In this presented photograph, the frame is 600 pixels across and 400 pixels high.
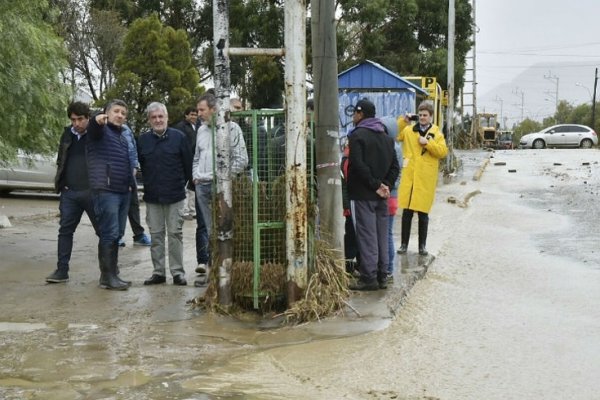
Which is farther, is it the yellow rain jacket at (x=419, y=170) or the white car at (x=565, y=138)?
the white car at (x=565, y=138)

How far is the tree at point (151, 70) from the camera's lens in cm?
2133

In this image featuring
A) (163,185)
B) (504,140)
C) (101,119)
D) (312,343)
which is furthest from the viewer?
(504,140)

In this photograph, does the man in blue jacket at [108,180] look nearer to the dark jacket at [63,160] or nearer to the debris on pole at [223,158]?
the dark jacket at [63,160]

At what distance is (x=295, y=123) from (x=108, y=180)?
2210 mm

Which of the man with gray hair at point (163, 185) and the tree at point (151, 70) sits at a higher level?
the tree at point (151, 70)

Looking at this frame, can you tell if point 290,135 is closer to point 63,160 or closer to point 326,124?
point 326,124

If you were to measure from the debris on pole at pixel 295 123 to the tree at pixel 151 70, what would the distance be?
50.4 ft

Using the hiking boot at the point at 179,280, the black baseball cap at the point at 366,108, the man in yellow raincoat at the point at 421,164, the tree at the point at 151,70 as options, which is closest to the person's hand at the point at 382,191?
the black baseball cap at the point at 366,108

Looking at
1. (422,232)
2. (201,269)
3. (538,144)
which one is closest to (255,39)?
(422,232)

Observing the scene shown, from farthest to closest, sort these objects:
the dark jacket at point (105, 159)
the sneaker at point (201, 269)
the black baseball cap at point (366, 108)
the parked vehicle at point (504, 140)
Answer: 1. the parked vehicle at point (504, 140)
2. the sneaker at point (201, 269)
3. the dark jacket at point (105, 159)
4. the black baseball cap at point (366, 108)

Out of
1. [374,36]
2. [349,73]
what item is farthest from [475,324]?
[374,36]

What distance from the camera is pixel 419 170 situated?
8.84m

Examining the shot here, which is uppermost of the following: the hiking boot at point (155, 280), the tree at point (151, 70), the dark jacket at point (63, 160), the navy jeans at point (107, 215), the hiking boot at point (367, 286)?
the tree at point (151, 70)

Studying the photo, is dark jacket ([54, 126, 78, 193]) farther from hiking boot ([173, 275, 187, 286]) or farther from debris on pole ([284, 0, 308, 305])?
debris on pole ([284, 0, 308, 305])
